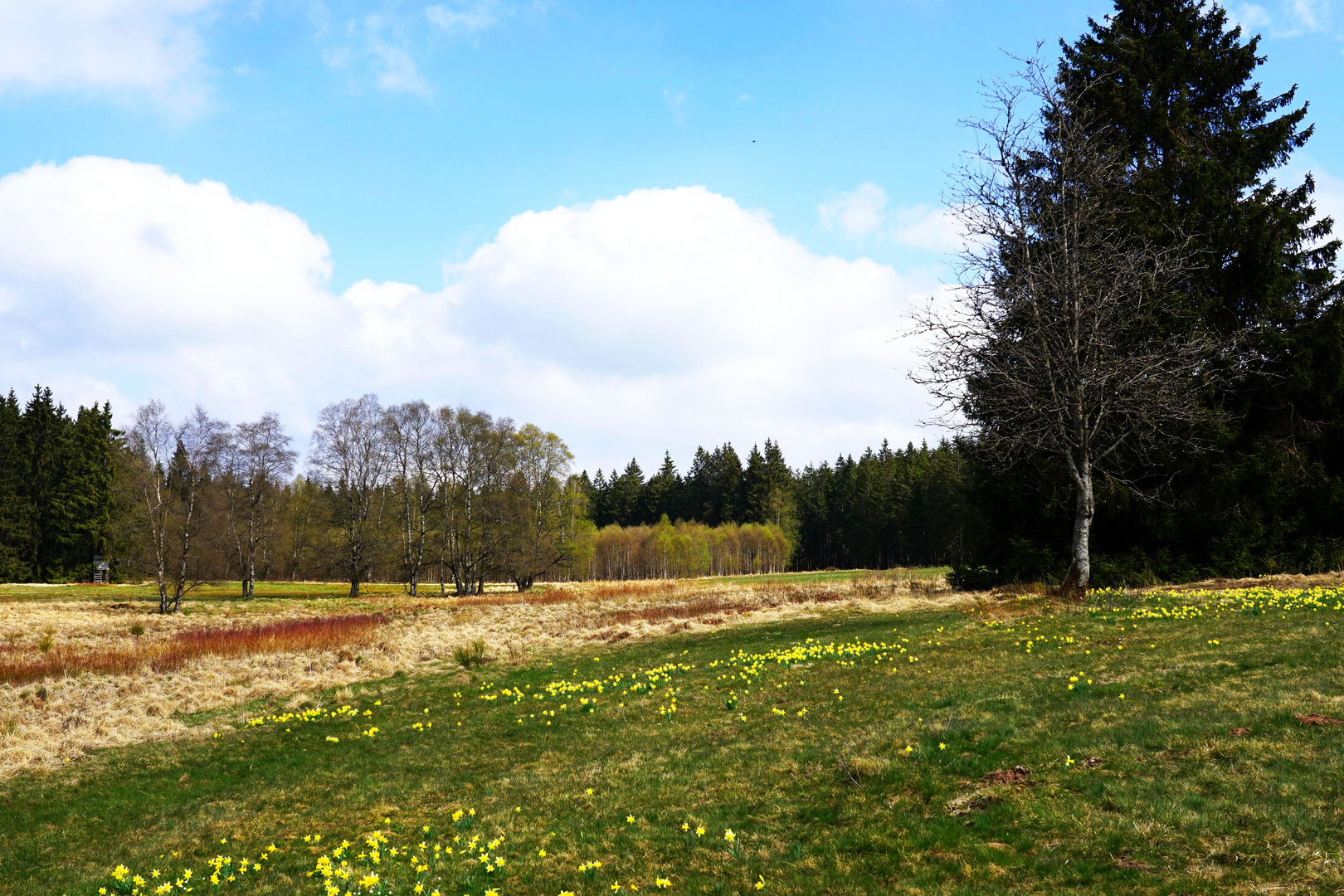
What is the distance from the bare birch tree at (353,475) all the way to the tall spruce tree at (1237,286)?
53.1 meters

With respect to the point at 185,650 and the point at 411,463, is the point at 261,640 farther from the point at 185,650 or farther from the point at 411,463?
the point at 411,463

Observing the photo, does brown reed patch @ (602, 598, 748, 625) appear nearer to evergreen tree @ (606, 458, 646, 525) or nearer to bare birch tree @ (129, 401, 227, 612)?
bare birch tree @ (129, 401, 227, 612)

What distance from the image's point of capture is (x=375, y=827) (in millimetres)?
9688

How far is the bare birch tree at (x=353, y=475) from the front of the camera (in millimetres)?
58656

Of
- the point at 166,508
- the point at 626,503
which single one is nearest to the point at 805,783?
the point at 166,508

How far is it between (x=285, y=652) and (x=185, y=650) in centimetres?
374

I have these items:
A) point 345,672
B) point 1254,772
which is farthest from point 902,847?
point 345,672

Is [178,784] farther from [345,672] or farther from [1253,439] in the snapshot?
[1253,439]

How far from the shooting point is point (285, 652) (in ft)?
86.8

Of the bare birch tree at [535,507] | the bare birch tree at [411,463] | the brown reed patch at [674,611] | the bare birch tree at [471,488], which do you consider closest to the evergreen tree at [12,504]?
the bare birch tree at [411,463]

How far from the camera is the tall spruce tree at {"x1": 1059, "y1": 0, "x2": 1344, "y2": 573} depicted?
25469 mm

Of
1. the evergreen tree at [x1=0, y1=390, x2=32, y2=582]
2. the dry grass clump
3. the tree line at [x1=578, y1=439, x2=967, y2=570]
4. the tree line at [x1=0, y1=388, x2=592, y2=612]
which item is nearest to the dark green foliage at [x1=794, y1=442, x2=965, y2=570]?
the tree line at [x1=578, y1=439, x2=967, y2=570]

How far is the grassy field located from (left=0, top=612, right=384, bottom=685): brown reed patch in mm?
10104

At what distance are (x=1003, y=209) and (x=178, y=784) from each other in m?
26.9
